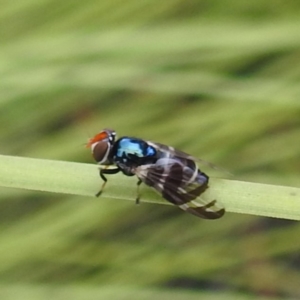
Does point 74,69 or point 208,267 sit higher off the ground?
point 74,69

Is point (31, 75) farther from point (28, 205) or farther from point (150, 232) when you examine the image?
point (150, 232)

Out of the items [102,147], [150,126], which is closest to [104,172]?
[102,147]

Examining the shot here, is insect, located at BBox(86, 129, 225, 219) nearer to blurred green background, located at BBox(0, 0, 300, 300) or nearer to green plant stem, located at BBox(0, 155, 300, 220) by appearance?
green plant stem, located at BBox(0, 155, 300, 220)

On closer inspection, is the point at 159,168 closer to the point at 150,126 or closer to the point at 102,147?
the point at 102,147

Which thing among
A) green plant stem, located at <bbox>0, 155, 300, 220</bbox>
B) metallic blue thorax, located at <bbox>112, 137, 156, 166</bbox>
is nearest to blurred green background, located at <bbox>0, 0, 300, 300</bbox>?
metallic blue thorax, located at <bbox>112, 137, 156, 166</bbox>

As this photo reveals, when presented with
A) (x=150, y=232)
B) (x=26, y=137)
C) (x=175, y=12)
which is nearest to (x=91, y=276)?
(x=150, y=232)

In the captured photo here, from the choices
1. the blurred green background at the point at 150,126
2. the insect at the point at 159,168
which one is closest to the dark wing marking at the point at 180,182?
the insect at the point at 159,168

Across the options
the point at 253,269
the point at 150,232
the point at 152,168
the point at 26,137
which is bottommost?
the point at 253,269
